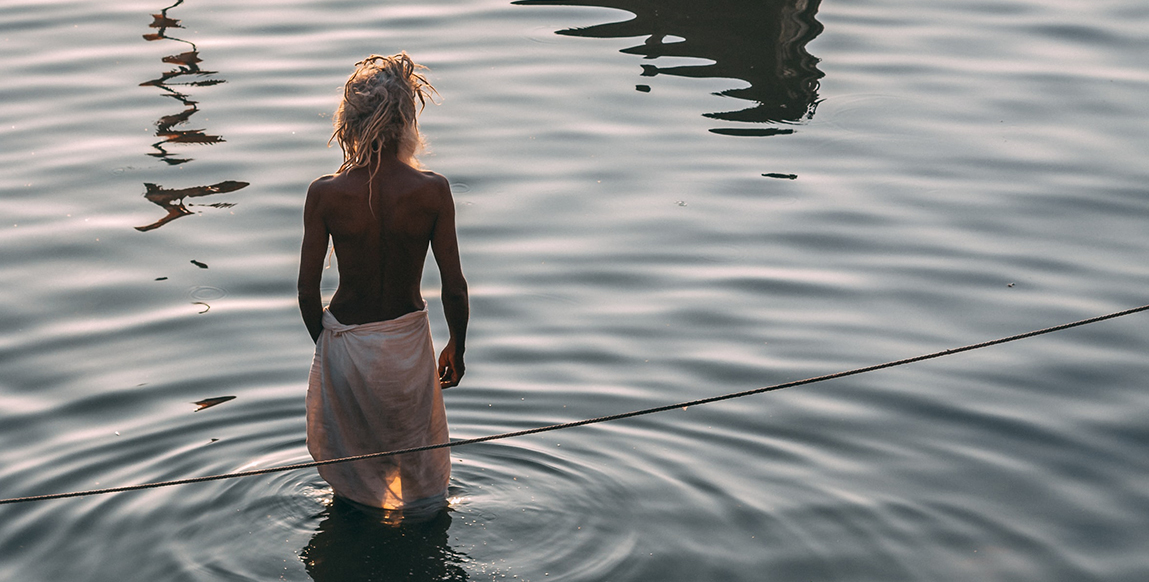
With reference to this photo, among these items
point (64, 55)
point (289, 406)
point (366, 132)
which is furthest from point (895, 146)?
A: point (64, 55)

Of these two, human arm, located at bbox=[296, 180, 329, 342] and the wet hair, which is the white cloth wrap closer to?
human arm, located at bbox=[296, 180, 329, 342]

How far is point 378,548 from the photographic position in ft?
18.7

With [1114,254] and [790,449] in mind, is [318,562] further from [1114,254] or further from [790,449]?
[1114,254]

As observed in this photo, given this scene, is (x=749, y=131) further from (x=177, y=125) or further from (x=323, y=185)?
(x=323, y=185)

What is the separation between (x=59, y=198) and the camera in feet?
31.0

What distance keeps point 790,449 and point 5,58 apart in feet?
28.3

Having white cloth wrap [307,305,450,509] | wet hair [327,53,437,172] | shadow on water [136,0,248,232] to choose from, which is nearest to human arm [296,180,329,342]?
white cloth wrap [307,305,450,509]

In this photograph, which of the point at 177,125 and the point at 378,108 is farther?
Result: the point at 177,125

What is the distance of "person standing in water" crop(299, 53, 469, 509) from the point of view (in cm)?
528

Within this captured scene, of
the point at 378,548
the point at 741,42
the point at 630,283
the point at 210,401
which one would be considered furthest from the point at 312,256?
the point at 741,42

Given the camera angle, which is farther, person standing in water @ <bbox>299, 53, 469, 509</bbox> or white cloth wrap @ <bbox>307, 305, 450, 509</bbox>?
white cloth wrap @ <bbox>307, 305, 450, 509</bbox>

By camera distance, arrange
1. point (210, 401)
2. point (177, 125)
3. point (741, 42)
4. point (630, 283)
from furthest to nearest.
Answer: point (741, 42), point (177, 125), point (630, 283), point (210, 401)

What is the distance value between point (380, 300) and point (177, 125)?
18.5 feet

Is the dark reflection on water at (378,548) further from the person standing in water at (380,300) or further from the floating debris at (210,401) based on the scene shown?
the floating debris at (210,401)
